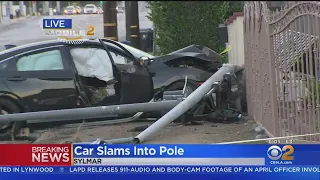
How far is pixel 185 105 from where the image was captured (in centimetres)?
650

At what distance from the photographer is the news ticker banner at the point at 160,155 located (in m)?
3.49

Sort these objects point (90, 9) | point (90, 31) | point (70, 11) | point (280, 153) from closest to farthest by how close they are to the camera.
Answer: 1. point (280, 153)
2. point (70, 11)
3. point (90, 31)
4. point (90, 9)

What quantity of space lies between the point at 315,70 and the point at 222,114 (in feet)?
7.85

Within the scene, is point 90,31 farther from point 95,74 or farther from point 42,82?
point 42,82

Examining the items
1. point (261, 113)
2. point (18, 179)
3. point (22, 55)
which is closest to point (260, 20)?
point (261, 113)

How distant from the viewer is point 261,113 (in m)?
6.93

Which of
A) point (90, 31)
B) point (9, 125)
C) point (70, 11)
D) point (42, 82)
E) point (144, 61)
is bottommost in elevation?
point (9, 125)

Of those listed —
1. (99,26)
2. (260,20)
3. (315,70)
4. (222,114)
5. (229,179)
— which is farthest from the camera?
(99,26)

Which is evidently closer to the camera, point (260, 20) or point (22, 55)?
point (260, 20)

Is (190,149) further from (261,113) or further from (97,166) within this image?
(261,113)

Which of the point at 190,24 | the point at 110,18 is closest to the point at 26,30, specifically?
the point at 110,18

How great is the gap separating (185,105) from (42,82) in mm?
2193

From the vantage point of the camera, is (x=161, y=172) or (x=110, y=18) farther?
(x=110, y=18)

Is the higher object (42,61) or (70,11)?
(70,11)
